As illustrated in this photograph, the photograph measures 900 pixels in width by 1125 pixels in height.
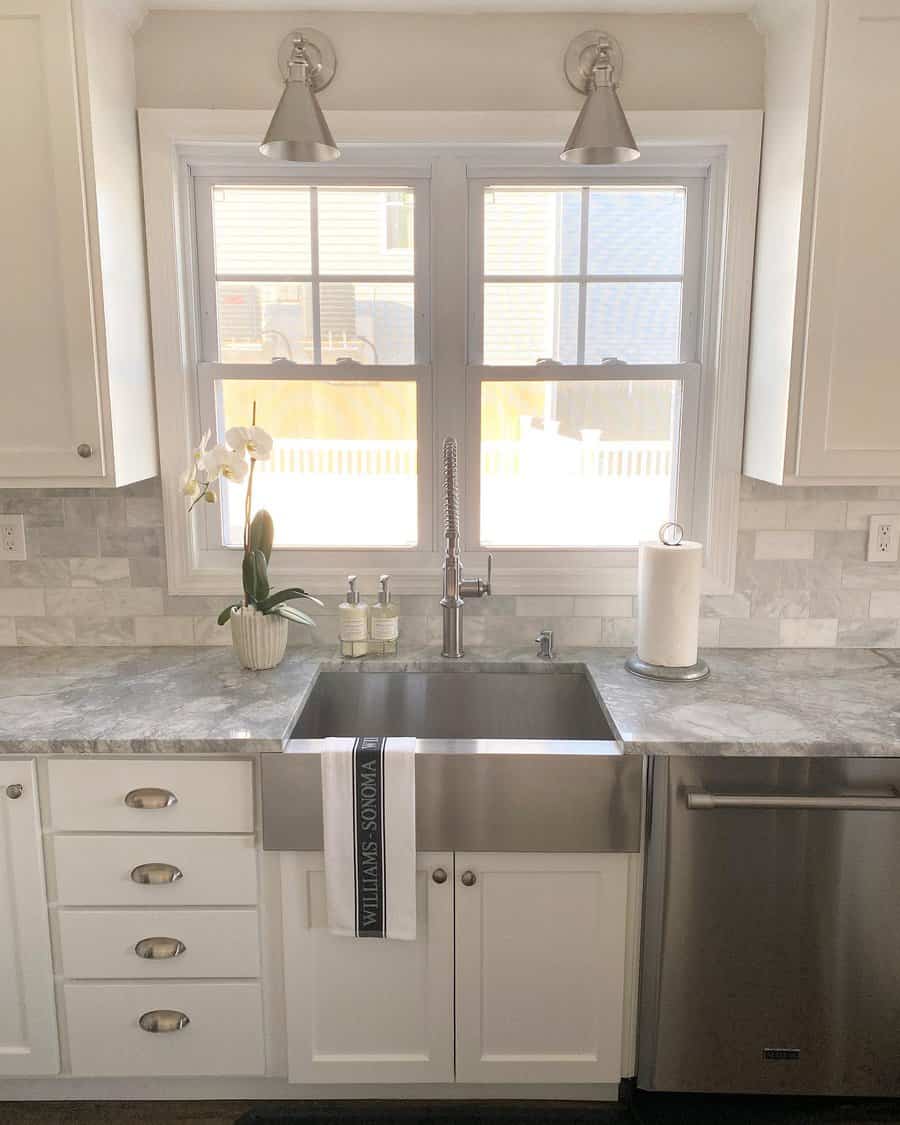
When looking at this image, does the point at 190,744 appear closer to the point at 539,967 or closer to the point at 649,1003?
the point at 539,967

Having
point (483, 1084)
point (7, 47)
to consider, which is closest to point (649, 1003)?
point (483, 1084)

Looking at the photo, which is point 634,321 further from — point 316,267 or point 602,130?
point 316,267

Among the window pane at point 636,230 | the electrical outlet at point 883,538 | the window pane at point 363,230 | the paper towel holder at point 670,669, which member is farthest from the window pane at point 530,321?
the electrical outlet at point 883,538

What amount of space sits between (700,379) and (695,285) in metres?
0.24

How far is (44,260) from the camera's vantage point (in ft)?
5.89

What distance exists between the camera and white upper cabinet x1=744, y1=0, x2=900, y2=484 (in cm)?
175

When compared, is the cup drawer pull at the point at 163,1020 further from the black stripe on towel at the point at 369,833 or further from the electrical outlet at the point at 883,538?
the electrical outlet at the point at 883,538

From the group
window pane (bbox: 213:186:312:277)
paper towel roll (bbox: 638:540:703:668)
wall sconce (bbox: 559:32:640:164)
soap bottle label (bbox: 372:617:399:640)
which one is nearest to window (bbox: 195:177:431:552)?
window pane (bbox: 213:186:312:277)

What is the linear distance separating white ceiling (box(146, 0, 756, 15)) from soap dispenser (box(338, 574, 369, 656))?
Answer: 1324 millimetres

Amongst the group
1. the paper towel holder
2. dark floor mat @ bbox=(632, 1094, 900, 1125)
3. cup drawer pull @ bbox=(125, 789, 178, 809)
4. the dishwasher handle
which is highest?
the paper towel holder

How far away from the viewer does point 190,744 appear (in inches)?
65.0

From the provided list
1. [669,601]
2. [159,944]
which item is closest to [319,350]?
[669,601]

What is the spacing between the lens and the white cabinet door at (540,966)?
1714 mm

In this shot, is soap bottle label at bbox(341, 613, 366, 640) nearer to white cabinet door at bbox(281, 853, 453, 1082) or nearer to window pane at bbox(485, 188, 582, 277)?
white cabinet door at bbox(281, 853, 453, 1082)
